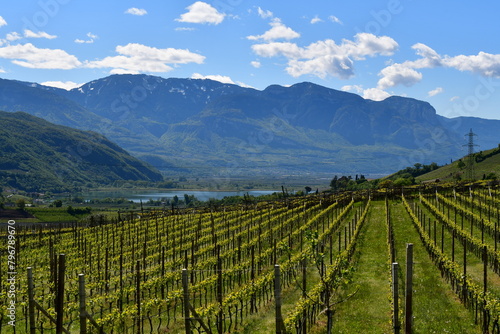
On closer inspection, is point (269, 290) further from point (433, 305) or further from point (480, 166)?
point (480, 166)

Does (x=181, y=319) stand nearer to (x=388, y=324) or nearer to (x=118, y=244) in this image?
(x=388, y=324)

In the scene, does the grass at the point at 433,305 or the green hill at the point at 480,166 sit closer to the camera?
the grass at the point at 433,305

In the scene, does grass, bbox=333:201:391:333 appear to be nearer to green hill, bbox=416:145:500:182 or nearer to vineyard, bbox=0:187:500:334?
vineyard, bbox=0:187:500:334

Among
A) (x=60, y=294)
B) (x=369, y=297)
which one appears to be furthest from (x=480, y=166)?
(x=60, y=294)

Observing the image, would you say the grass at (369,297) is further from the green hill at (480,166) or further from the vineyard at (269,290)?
the green hill at (480,166)

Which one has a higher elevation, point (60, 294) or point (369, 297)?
→ point (60, 294)

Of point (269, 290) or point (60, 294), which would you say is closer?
point (60, 294)

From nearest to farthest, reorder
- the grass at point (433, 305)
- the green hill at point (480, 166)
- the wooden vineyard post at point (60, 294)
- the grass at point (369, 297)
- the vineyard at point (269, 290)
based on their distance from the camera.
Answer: the wooden vineyard post at point (60, 294) → the vineyard at point (269, 290) → the grass at point (433, 305) → the grass at point (369, 297) → the green hill at point (480, 166)

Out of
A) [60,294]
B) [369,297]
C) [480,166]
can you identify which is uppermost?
[480,166]

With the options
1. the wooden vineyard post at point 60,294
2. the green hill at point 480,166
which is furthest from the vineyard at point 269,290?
the green hill at point 480,166

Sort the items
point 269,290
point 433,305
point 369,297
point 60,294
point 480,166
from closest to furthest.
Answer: point 60,294 < point 433,305 < point 369,297 < point 269,290 < point 480,166

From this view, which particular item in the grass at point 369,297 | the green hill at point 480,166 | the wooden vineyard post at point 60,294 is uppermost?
the green hill at point 480,166

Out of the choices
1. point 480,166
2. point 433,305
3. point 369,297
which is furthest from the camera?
point 480,166

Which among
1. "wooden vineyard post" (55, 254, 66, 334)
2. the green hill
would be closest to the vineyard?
"wooden vineyard post" (55, 254, 66, 334)
